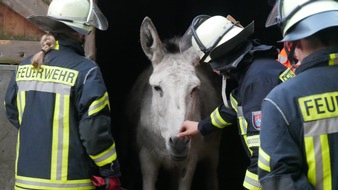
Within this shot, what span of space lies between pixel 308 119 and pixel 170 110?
2.10 metres

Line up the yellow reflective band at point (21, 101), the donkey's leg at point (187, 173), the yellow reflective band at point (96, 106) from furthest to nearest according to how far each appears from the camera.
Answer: the donkey's leg at point (187, 173) < the yellow reflective band at point (21, 101) < the yellow reflective band at point (96, 106)

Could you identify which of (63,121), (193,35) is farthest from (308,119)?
(63,121)

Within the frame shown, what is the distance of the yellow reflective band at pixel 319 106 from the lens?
227 centimetres

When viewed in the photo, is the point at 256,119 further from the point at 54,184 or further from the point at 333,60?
the point at 54,184

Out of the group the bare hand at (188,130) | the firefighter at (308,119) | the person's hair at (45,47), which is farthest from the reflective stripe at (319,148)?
the person's hair at (45,47)

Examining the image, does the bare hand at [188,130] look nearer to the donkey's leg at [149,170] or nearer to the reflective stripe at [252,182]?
the reflective stripe at [252,182]

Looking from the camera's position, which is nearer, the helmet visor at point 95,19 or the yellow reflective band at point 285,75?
the yellow reflective band at point 285,75

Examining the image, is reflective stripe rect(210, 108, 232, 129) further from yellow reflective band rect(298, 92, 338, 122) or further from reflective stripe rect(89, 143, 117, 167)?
yellow reflective band rect(298, 92, 338, 122)

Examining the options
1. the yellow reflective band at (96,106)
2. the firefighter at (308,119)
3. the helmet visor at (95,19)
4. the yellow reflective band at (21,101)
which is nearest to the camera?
the firefighter at (308,119)

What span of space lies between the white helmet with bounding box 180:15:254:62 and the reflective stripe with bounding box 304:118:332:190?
1290 millimetres

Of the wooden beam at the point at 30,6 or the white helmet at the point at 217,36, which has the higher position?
the white helmet at the point at 217,36

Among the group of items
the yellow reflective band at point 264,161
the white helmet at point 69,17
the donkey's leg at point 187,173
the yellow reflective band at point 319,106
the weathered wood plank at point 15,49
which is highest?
the yellow reflective band at point 319,106

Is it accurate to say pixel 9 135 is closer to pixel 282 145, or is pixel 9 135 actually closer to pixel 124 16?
pixel 282 145

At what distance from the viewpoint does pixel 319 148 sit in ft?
7.41
